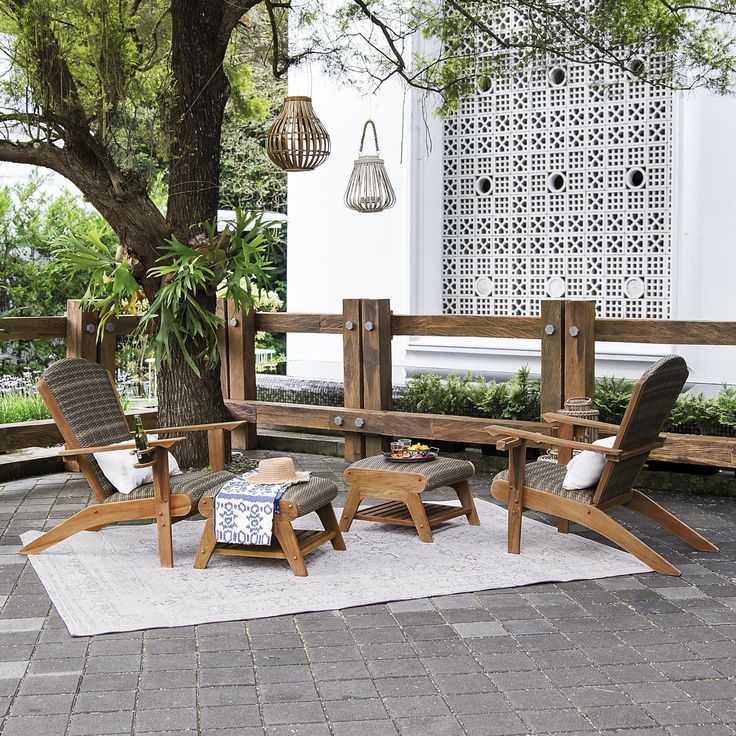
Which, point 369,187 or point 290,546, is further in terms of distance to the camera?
point 369,187

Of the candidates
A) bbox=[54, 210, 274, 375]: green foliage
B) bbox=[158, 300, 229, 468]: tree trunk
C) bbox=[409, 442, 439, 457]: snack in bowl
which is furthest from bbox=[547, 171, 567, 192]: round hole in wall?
bbox=[409, 442, 439, 457]: snack in bowl

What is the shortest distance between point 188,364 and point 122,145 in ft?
5.56

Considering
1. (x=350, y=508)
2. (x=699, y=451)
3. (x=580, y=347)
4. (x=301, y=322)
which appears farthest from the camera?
(x=301, y=322)

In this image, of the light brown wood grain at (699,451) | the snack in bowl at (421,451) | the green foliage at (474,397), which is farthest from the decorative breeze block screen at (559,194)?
the snack in bowl at (421,451)

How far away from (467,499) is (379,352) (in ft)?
7.47

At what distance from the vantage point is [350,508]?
6.21 metres

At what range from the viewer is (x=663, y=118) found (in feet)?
31.9

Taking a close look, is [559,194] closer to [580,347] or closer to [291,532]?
[580,347]

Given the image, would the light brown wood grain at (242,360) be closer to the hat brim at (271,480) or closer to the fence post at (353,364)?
the fence post at (353,364)

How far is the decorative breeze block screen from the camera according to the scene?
9867mm

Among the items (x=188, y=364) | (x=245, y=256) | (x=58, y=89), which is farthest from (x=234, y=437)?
(x=58, y=89)

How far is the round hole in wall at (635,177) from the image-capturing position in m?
9.88

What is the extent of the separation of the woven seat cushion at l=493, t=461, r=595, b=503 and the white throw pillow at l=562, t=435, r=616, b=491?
0.03m

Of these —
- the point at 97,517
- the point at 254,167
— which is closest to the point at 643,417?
the point at 97,517
